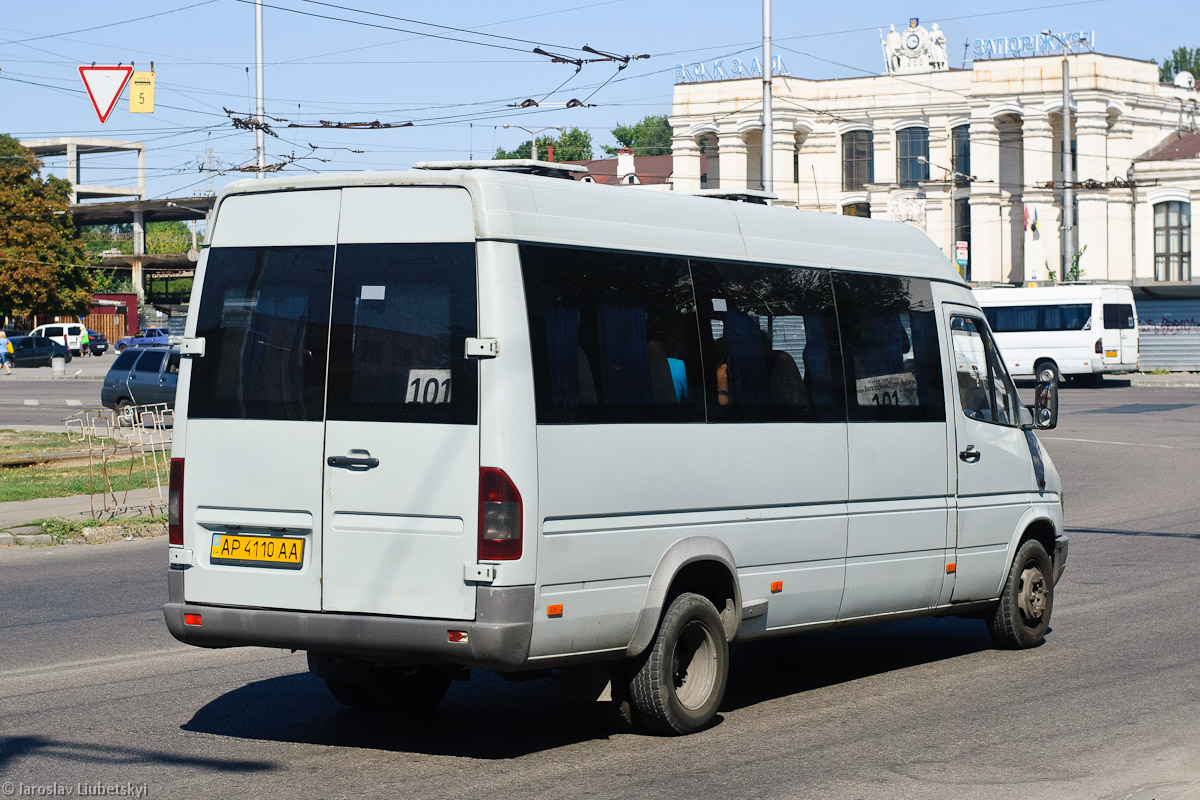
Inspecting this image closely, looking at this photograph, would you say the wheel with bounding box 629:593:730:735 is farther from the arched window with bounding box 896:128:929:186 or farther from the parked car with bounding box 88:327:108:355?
the parked car with bounding box 88:327:108:355

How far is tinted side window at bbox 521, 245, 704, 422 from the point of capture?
6.50m

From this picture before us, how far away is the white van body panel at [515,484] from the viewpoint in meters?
6.26

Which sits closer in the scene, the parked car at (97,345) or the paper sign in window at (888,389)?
the paper sign in window at (888,389)

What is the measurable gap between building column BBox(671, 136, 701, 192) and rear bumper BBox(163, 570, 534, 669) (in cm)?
7984

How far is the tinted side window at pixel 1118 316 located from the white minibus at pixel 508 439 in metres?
42.7

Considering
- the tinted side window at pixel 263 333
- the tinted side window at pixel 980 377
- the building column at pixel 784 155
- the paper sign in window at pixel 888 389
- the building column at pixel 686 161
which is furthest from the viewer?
the building column at pixel 686 161

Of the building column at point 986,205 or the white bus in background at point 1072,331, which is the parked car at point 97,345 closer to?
the building column at point 986,205

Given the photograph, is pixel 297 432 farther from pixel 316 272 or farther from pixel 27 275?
pixel 27 275

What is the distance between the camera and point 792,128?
268 ft

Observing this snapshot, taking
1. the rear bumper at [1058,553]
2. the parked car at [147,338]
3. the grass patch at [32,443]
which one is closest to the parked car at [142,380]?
the grass patch at [32,443]

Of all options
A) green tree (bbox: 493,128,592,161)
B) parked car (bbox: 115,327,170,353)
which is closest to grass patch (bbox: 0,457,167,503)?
parked car (bbox: 115,327,170,353)

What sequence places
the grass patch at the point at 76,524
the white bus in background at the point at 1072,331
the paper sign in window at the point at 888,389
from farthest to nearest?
the white bus in background at the point at 1072,331
the grass patch at the point at 76,524
the paper sign in window at the point at 888,389

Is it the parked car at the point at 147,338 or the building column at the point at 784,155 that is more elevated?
the building column at the point at 784,155

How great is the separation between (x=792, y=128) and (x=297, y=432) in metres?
77.7
